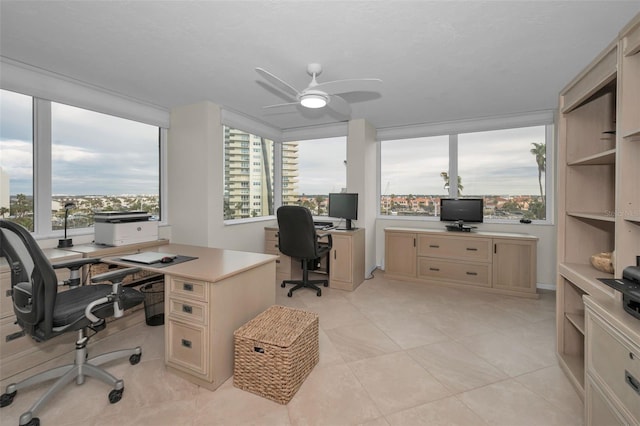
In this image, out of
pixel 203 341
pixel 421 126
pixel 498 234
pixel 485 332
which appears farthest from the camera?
pixel 421 126

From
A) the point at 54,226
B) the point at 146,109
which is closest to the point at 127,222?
the point at 54,226

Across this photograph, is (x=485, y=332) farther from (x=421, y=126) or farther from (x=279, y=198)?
(x=279, y=198)

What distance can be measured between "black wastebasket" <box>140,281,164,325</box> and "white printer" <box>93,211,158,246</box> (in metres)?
0.49

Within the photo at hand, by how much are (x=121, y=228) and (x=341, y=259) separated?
→ 2566mm

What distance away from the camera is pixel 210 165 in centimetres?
332

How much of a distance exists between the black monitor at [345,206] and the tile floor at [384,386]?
1.53 meters

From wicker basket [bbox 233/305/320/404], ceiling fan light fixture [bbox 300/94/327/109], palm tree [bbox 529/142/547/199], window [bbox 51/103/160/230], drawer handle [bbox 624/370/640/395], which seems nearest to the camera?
drawer handle [bbox 624/370/640/395]

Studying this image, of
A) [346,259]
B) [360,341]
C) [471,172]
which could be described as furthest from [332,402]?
[471,172]

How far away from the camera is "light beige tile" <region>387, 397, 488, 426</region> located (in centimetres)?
153

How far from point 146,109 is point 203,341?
9.46 ft

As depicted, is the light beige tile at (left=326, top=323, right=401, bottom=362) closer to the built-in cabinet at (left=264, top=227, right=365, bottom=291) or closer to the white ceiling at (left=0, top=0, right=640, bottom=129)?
the built-in cabinet at (left=264, top=227, right=365, bottom=291)

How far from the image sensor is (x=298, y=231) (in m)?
3.39

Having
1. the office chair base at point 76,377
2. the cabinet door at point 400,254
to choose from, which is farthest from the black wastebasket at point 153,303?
the cabinet door at point 400,254

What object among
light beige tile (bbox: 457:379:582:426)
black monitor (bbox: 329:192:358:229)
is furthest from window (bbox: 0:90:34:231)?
light beige tile (bbox: 457:379:582:426)
